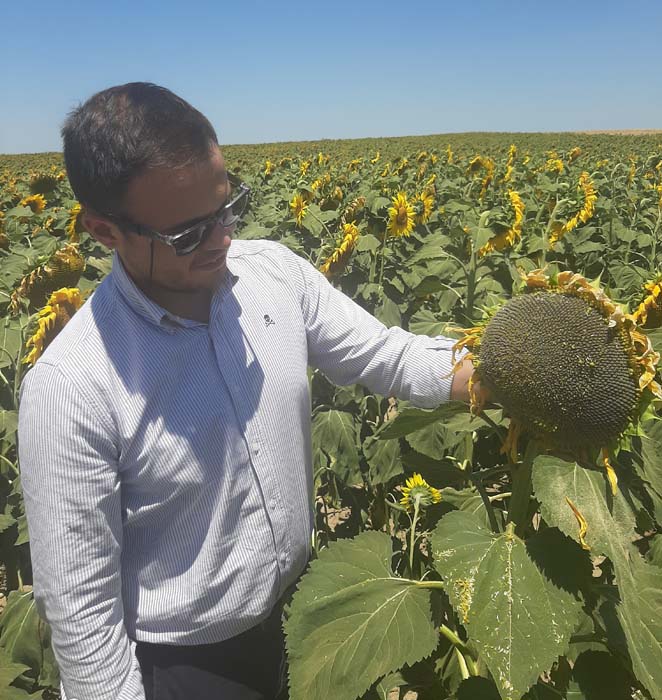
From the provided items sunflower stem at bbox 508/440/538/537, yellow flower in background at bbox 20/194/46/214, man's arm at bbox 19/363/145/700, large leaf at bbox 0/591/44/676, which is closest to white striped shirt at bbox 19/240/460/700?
man's arm at bbox 19/363/145/700

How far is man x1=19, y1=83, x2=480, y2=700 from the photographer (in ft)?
4.58

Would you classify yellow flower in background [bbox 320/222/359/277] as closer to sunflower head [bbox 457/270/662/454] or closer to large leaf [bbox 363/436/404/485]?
large leaf [bbox 363/436/404/485]

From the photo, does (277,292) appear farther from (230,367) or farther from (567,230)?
(567,230)

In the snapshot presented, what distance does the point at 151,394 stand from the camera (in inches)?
59.3

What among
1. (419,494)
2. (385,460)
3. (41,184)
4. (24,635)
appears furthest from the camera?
(41,184)

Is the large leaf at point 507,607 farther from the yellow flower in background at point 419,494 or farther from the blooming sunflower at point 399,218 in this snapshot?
the blooming sunflower at point 399,218

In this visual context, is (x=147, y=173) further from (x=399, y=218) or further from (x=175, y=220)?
(x=399, y=218)

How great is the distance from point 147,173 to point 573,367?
87 cm

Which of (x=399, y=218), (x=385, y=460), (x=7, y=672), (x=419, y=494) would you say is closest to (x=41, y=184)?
(x=399, y=218)

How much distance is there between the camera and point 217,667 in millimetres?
1812

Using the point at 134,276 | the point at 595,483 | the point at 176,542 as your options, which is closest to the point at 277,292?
the point at 134,276

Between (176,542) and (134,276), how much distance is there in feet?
2.06

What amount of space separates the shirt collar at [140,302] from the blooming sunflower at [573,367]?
709 mm

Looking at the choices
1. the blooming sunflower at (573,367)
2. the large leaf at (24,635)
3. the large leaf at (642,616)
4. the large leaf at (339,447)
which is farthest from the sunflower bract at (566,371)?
the large leaf at (24,635)
